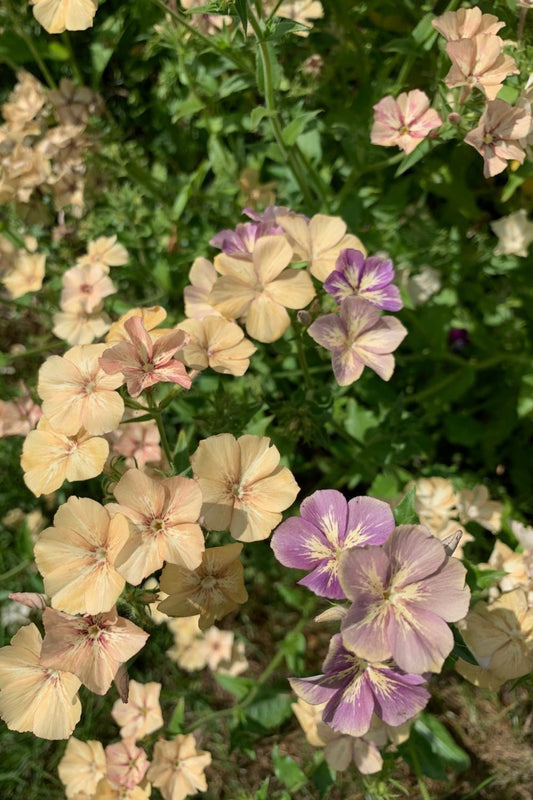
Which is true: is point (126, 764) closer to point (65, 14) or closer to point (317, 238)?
point (317, 238)

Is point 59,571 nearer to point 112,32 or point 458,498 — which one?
point 458,498

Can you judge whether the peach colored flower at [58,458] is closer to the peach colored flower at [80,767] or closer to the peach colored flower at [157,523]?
the peach colored flower at [157,523]

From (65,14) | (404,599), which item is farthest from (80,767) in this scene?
(65,14)

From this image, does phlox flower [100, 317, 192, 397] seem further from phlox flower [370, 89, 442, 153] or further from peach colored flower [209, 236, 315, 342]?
phlox flower [370, 89, 442, 153]

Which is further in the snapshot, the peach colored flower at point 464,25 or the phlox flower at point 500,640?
the peach colored flower at point 464,25

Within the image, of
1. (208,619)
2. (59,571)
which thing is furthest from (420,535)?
(59,571)

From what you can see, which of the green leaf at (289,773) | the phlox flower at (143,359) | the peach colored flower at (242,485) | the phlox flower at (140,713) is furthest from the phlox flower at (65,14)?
the green leaf at (289,773)
